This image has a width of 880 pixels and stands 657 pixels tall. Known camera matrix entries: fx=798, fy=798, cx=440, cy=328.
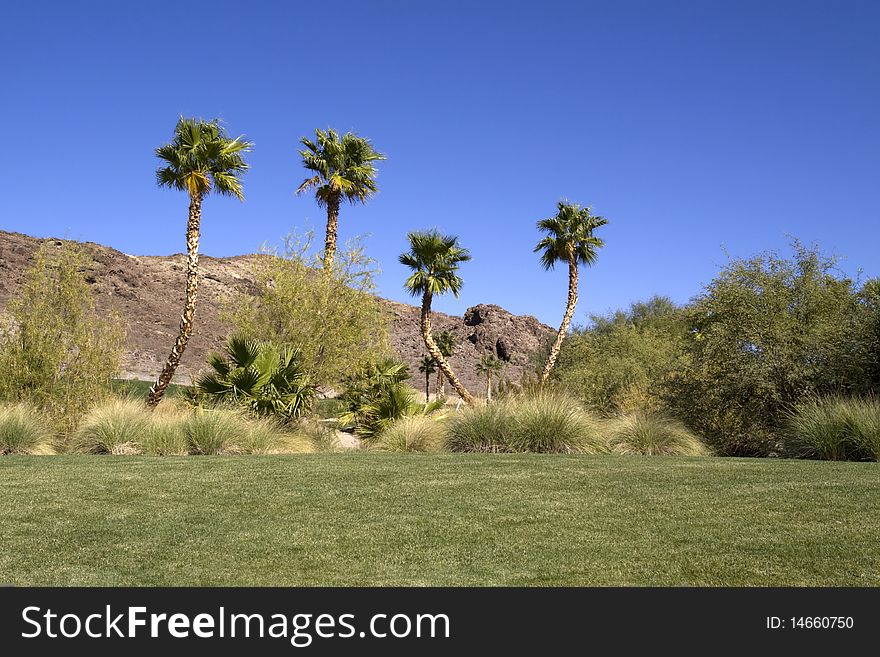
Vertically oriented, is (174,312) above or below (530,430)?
above

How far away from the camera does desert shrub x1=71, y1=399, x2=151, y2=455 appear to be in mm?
14929

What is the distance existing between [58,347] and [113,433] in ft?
20.9

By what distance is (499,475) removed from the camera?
10.6 metres

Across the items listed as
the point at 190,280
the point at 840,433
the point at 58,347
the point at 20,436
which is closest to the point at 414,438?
the point at 20,436

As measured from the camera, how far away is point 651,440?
15578mm

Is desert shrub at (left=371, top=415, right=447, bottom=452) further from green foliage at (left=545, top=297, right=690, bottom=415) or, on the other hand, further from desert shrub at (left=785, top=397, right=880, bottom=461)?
desert shrub at (left=785, top=397, right=880, bottom=461)

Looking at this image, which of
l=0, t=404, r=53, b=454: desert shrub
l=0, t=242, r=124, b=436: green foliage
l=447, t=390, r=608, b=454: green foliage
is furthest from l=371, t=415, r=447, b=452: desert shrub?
l=0, t=242, r=124, b=436: green foliage

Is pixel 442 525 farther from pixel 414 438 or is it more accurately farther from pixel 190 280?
pixel 190 280

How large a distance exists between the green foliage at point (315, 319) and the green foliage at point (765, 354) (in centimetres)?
1114

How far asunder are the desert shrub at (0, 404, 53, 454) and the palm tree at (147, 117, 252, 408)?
8637 mm

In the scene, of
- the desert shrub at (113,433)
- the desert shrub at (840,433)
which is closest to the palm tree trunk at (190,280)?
the desert shrub at (113,433)

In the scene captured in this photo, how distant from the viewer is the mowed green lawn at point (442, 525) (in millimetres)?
5801

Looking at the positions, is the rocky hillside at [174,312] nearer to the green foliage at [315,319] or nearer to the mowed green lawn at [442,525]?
the green foliage at [315,319]

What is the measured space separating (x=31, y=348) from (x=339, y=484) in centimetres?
1344
